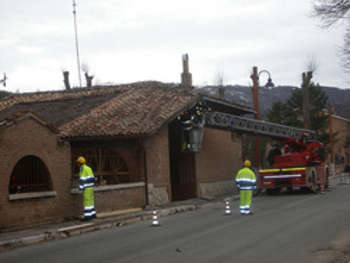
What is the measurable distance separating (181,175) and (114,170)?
17.8 ft

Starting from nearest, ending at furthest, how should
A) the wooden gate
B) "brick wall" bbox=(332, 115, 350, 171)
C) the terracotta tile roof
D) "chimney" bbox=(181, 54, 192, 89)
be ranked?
1. the terracotta tile roof
2. the wooden gate
3. "chimney" bbox=(181, 54, 192, 89)
4. "brick wall" bbox=(332, 115, 350, 171)

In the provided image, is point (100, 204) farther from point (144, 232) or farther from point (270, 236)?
point (270, 236)

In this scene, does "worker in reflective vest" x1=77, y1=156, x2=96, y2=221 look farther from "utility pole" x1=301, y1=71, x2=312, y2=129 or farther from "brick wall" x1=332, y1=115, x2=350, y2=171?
"brick wall" x1=332, y1=115, x2=350, y2=171

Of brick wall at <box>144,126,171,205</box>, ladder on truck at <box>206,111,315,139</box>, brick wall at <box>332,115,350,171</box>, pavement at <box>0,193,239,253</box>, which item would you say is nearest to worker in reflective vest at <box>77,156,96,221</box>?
pavement at <box>0,193,239,253</box>

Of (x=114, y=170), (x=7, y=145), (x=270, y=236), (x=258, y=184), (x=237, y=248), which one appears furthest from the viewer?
(x=258, y=184)

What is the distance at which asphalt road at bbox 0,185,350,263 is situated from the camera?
31.5 ft

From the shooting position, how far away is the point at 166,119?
814 inches

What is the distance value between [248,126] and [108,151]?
740 cm

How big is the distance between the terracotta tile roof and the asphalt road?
5.45 meters

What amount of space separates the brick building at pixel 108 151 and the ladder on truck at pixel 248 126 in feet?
3.14

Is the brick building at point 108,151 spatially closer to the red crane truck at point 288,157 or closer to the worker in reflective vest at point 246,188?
the red crane truck at point 288,157

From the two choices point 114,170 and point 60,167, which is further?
point 114,170

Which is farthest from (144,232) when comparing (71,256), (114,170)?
(114,170)

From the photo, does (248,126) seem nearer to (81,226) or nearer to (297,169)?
(297,169)
